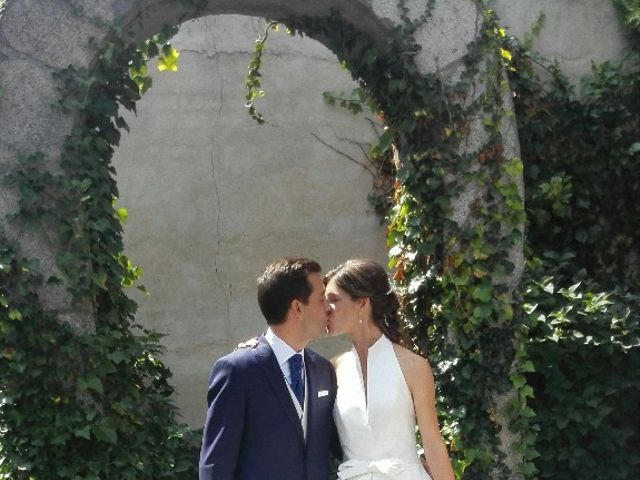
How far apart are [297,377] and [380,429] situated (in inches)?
13.3

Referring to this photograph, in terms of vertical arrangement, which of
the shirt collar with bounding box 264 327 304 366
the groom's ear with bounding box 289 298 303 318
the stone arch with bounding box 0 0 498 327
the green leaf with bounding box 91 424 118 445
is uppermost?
the stone arch with bounding box 0 0 498 327

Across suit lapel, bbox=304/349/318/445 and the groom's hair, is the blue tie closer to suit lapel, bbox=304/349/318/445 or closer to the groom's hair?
suit lapel, bbox=304/349/318/445

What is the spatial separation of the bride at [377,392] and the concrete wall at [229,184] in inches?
117

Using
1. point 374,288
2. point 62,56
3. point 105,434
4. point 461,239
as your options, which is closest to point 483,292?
point 461,239

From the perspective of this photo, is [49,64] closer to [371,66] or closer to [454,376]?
[371,66]

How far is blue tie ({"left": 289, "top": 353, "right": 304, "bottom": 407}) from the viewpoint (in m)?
3.67

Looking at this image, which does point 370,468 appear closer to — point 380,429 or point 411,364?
point 380,429

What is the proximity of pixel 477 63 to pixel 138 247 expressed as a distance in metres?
2.78

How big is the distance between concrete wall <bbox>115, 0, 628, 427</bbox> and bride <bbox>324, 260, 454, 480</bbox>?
2.98 meters

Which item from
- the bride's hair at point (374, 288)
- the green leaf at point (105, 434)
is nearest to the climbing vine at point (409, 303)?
the green leaf at point (105, 434)

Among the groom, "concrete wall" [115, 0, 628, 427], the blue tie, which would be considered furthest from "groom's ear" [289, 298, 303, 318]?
"concrete wall" [115, 0, 628, 427]

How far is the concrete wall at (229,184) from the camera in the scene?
269 inches

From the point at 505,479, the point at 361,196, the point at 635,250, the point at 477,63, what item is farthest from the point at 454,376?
the point at 361,196

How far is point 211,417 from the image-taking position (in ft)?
11.5
